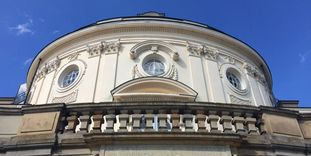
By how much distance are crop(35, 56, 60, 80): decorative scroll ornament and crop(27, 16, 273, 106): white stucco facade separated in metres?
0.07

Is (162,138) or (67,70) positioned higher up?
(67,70)

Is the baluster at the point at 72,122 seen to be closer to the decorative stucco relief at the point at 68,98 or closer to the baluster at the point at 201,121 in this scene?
the baluster at the point at 201,121

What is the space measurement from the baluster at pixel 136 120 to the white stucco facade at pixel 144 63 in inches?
328

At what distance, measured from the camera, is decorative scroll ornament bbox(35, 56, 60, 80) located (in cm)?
2088

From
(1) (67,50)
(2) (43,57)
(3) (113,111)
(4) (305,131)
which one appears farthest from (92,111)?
(2) (43,57)

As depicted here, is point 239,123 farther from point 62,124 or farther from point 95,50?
point 95,50

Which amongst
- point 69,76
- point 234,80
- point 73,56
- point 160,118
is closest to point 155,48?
point 73,56

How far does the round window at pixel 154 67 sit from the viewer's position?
18.7 metres

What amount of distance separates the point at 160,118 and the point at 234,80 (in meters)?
13.6

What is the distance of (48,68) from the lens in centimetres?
2134

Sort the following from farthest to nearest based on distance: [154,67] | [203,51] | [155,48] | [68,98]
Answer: [203,51], [155,48], [154,67], [68,98]

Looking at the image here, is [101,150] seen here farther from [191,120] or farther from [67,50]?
[67,50]

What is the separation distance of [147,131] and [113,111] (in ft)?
3.84

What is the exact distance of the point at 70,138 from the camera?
764 cm
